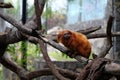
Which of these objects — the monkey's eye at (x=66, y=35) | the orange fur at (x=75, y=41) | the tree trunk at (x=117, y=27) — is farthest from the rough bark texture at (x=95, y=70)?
the tree trunk at (x=117, y=27)

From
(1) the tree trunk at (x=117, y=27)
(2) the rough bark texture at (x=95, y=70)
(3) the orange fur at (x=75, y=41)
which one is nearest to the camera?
(2) the rough bark texture at (x=95, y=70)

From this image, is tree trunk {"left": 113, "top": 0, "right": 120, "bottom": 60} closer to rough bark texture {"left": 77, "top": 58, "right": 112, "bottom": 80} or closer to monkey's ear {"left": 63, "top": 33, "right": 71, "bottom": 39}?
monkey's ear {"left": 63, "top": 33, "right": 71, "bottom": 39}

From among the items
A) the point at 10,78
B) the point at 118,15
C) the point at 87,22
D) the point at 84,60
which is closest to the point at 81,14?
the point at 87,22

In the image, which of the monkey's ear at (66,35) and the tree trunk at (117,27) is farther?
the tree trunk at (117,27)

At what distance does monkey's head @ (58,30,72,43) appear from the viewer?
286 cm

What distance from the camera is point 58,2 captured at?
4.65 meters

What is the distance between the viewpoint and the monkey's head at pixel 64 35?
2859 millimetres

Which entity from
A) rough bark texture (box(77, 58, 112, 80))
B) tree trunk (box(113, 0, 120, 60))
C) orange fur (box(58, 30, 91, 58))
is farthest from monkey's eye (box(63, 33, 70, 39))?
tree trunk (box(113, 0, 120, 60))

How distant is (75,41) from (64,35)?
0.11 metres

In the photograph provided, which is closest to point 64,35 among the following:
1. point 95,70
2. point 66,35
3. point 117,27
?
point 66,35

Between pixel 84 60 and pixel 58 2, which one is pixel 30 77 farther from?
pixel 58 2

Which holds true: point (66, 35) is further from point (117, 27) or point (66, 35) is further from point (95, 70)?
point (117, 27)

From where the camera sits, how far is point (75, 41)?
293cm

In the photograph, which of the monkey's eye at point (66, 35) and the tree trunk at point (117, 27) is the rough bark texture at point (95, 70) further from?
the tree trunk at point (117, 27)
